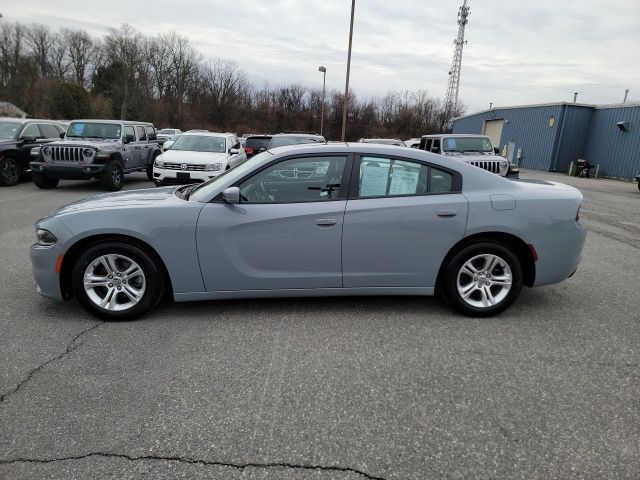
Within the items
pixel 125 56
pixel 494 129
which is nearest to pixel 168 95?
pixel 125 56

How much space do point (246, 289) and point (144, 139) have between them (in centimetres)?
1243

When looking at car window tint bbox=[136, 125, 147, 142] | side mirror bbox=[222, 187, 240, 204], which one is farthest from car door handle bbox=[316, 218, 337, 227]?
car window tint bbox=[136, 125, 147, 142]

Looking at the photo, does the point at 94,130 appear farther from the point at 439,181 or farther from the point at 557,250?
the point at 557,250

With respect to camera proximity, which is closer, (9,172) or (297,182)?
(297,182)

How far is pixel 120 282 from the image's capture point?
4.04 meters

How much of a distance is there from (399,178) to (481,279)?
47.1 inches

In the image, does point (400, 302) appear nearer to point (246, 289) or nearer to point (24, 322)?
point (246, 289)

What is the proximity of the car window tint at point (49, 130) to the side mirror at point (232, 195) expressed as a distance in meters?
13.3

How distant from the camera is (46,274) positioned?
156 inches

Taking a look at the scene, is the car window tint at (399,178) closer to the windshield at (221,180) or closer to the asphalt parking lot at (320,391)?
the windshield at (221,180)

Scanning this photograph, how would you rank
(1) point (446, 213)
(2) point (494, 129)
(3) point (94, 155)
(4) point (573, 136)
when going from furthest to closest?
1. (2) point (494, 129)
2. (4) point (573, 136)
3. (3) point (94, 155)
4. (1) point (446, 213)

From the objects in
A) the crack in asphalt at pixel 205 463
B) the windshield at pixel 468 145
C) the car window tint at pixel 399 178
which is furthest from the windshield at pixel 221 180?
the windshield at pixel 468 145

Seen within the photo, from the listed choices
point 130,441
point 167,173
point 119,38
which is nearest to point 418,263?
point 130,441

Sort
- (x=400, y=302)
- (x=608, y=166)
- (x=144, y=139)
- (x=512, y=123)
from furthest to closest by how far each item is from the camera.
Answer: (x=512, y=123), (x=608, y=166), (x=144, y=139), (x=400, y=302)
